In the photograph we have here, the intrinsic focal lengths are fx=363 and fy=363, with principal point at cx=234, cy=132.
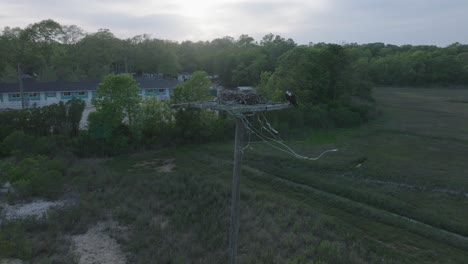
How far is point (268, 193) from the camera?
15922mm

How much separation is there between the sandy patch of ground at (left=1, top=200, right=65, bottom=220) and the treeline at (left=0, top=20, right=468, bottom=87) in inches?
1194

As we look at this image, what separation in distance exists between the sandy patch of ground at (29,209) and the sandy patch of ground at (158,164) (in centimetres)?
Answer: 615

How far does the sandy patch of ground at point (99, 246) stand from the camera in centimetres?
1041

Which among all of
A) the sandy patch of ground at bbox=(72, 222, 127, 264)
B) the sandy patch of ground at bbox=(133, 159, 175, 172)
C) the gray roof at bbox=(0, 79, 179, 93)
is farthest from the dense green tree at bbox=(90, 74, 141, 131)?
the gray roof at bbox=(0, 79, 179, 93)

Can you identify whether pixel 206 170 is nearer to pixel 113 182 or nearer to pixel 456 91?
pixel 113 182

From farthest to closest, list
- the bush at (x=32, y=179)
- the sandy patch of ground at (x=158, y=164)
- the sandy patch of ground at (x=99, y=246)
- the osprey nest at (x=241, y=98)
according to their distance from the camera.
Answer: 1. the sandy patch of ground at (x=158, y=164)
2. the bush at (x=32, y=179)
3. the sandy patch of ground at (x=99, y=246)
4. the osprey nest at (x=241, y=98)

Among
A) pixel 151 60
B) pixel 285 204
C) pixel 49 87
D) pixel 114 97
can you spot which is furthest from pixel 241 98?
pixel 151 60

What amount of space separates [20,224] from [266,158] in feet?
43.2

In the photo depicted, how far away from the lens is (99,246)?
442 inches

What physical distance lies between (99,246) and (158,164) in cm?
991

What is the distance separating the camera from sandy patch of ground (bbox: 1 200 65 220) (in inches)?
516

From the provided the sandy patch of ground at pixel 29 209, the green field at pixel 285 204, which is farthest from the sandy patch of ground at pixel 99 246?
the sandy patch of ground at pixel 29 209

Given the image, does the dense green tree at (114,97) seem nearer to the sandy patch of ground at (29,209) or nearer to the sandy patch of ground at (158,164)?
the sandy patch of ground at (158,164)

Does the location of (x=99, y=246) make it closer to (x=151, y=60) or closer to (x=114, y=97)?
(x=114, y=97)
